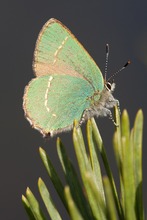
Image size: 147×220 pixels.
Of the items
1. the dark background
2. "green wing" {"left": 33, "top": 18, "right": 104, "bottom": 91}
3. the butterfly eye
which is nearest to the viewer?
"green wing" {"left": 33, "top": 18, "right": 104, "bottom": 91}

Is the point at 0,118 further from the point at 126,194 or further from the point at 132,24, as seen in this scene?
the point at 126,194

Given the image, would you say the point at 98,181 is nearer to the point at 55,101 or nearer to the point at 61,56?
the point at 61,56

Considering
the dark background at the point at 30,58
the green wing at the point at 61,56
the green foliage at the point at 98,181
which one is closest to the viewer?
the green foliage at the point at 98,181

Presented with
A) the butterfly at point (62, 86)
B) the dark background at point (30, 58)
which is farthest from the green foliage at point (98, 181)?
the dark background at point (30, 58)

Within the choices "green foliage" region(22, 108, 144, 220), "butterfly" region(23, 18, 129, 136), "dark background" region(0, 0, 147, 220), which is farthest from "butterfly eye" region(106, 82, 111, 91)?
"dark background" region(0, 0, 147, 220)

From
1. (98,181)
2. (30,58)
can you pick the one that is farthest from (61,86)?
(30,58)

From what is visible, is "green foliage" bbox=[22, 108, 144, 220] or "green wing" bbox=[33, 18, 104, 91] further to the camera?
"green wing" bbox=[33, 18, 104, 91]

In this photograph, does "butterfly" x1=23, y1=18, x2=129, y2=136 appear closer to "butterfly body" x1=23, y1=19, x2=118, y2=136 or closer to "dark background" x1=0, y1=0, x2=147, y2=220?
"butterfly body" x1=23, y1=19, x2=118, y2=136

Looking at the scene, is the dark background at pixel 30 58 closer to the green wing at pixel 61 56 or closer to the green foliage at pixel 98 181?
the green wing at pixel 61 56
